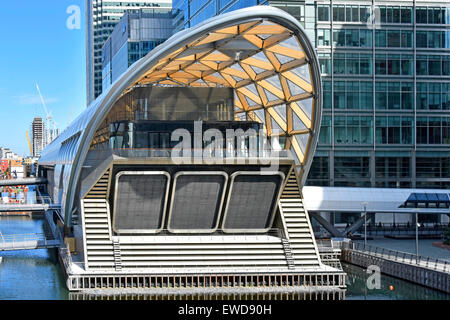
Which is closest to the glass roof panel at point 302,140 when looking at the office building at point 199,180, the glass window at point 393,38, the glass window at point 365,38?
the office building at point 199,180

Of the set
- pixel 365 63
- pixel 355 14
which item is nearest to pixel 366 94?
pixel 365 63

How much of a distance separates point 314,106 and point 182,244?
14672mm

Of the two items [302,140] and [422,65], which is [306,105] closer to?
[302,140]

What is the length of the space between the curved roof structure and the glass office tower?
51.4 feet

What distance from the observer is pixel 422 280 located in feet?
152

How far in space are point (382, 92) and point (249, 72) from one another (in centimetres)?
2669

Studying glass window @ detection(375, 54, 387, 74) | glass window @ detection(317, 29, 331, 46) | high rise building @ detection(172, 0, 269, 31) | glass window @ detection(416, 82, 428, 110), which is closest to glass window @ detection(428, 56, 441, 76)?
glass window @ detection(416, 82, 428, 110)

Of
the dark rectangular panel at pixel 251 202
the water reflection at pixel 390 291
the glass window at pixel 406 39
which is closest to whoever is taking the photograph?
the water reflection at pixel 390 291

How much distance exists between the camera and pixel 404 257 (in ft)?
167

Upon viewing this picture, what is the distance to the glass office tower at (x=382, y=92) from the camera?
7856cm

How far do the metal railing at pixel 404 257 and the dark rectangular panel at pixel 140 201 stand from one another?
54.2 feet

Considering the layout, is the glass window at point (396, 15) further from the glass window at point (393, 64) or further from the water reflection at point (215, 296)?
the water reflection at point (215, 296)
